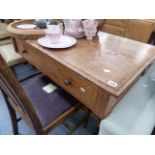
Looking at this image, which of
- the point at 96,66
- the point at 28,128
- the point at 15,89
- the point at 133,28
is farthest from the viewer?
the point at 133,28

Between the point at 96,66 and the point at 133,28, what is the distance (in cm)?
136

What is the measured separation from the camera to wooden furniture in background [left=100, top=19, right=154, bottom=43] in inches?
66.2

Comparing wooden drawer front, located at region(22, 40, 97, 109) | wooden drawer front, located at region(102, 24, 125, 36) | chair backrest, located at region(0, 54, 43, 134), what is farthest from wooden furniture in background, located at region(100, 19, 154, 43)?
chair backrest, located at region(0, 54, 43, 134)

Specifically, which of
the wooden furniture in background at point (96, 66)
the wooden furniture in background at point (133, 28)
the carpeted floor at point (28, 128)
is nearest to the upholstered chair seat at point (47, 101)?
the wooden furniture in background at point (96, 66)

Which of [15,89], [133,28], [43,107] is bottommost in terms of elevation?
[43,107]

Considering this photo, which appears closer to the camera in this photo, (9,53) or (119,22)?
(9,53)

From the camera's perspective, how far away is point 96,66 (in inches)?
28.5

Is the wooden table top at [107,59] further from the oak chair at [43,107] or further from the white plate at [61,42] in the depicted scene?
the oak chair at [43,107]

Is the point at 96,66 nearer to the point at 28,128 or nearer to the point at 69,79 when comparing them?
the point at 69,79

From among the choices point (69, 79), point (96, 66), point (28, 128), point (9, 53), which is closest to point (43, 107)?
point (69, 79)

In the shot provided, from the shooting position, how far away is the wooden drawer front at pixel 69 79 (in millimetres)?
700

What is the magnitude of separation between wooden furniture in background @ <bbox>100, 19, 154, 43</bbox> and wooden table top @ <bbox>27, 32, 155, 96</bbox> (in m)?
0.72

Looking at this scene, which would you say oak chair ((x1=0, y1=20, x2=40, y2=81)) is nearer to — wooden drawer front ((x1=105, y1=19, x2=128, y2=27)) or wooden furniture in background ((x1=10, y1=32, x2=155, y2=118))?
wooden furniture in background ((x1=10, y1=32, x2=155, y2=118))
